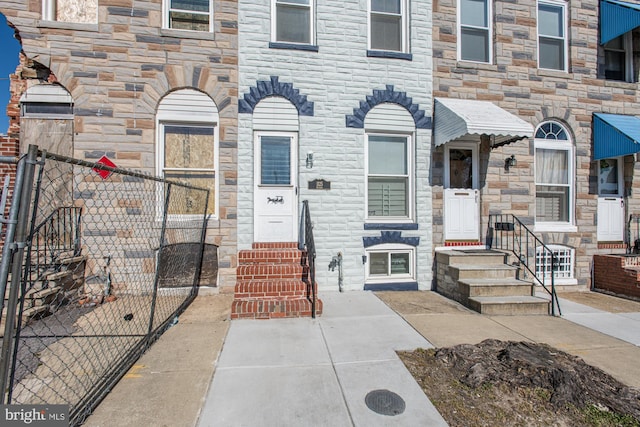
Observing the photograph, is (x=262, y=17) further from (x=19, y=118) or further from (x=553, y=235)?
(x=553, y=235)

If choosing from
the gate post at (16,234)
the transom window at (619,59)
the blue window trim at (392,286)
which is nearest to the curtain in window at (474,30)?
the transom window at (619,59)

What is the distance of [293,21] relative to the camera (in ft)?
22.0

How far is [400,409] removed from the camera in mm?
2805

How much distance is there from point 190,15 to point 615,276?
426 inches

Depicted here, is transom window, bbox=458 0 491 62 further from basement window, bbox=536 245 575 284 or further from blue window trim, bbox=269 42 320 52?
basement window, bbox=536 245 575 284

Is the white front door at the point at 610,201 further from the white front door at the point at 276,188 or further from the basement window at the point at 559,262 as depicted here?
the white front door at the point at 276,188

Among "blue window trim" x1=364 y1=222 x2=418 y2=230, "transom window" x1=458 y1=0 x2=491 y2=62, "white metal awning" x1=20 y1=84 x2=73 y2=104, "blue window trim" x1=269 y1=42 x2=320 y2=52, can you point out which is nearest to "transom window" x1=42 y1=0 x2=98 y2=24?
"white metal awning" x1=20 y1=84 x2=73 y2=104

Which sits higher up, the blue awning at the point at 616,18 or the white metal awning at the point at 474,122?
the blue awning at the point at 616,18

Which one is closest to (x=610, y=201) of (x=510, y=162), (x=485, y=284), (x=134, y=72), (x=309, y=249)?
(x=510, y=162)

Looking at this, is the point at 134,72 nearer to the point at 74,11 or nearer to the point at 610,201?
the point at 74,11

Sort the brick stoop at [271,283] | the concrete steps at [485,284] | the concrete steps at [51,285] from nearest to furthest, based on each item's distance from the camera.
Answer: the concrete steps at [51,285] → the brick stoop at [271,283] → the concrete steps at [485,284]

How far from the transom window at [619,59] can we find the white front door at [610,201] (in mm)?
2151

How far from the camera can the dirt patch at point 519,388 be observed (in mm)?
2746

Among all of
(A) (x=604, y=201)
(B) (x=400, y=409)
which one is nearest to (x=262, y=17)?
(B) (x=400, y=409)
